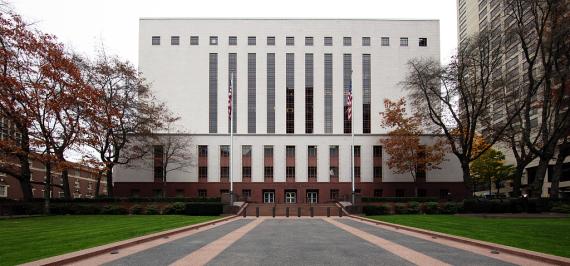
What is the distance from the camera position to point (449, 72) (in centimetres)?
4988

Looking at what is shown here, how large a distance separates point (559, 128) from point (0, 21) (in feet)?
140

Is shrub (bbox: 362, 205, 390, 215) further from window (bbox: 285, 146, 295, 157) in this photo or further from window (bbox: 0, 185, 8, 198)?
window (bbox: 0, 185, 8, 198)

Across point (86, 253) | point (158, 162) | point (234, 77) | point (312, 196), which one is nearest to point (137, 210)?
point (158, 162)

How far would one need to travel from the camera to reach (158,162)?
71.6m

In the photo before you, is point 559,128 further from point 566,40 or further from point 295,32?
point 295,32

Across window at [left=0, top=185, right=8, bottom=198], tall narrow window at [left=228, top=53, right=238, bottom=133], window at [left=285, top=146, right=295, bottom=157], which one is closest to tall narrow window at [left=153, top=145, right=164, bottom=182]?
tall narrow window at [left=228, top=53, right=238, bottom=133]

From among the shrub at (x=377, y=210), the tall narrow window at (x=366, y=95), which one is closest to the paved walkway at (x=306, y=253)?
the shrub at (x=377, y=210)

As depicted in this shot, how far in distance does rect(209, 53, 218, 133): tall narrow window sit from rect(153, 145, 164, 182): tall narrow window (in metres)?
8.85

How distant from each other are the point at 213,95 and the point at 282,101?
9.95 meters

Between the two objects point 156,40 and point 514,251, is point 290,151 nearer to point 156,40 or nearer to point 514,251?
point 156,40

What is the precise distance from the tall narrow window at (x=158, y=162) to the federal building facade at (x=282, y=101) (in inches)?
10.8

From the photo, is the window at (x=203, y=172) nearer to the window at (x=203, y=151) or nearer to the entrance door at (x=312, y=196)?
the window at (x=203, y=151)

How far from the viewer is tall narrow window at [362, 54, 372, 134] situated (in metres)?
76.6

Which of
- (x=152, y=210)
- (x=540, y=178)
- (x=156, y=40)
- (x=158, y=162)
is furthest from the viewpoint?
(x=156, y=40)
